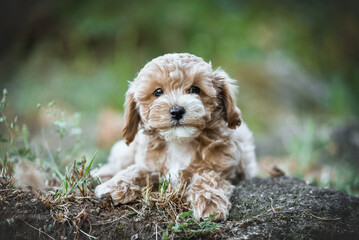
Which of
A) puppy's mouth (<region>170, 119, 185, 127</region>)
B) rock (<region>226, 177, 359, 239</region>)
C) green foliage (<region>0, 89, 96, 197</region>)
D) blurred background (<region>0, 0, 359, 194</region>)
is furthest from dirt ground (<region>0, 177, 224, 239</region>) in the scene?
blurred background (<region>0, 0, 359, 194</region>)

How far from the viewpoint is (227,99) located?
11.9 feet

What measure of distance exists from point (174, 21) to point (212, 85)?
26.4 feet

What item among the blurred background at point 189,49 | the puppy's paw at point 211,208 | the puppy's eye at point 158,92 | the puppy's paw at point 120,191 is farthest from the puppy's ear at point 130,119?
the blurred background at point 189,49

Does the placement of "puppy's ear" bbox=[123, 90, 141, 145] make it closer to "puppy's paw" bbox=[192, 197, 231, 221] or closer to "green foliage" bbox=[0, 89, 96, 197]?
"green foliage" bbox=[0, 89, 96, 197]

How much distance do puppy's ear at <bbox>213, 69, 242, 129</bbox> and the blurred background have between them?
5.77 meters

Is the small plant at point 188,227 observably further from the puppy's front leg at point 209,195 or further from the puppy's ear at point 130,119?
the puppy's ear at point 130,119

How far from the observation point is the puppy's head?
3.26 metres

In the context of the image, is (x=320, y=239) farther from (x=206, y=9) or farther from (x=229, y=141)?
(x=206, y=9)

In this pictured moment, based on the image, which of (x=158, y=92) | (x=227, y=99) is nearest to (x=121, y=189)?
(x=158, y=92)

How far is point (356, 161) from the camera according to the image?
621 centimetres

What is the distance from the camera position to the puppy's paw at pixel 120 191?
318 cm

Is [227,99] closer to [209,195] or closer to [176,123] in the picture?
[176,123]

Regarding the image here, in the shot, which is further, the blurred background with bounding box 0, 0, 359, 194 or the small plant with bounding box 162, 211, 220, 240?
the blurred background with bounding box 0, 0, 359, 194

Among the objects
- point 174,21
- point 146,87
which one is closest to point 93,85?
point 174,21
